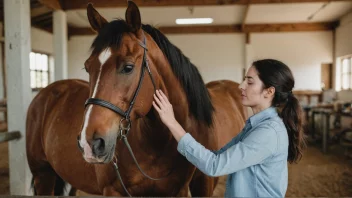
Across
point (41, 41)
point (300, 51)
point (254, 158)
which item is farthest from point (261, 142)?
point (300, 51)

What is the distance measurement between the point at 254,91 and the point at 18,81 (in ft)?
6.63

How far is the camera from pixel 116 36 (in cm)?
113

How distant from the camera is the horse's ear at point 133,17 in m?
1.15

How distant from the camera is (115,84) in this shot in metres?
1.08

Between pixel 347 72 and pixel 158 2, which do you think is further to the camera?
pixel 347 72

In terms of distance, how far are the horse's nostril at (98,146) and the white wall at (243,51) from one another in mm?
9819

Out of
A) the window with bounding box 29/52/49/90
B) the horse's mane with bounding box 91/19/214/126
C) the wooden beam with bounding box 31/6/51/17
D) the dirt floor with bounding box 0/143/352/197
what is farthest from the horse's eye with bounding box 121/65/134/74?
the window with bounding box 29/52/49/90

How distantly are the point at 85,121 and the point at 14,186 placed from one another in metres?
1.92

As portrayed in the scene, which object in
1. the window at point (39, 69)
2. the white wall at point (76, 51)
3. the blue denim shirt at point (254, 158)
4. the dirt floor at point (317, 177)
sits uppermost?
the white wall at point (76, 51)

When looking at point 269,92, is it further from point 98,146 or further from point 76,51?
point 76,51

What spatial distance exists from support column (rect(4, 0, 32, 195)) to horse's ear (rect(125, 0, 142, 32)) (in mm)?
1507

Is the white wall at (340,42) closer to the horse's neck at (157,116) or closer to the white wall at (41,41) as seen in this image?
the horse's neck at (157,116)

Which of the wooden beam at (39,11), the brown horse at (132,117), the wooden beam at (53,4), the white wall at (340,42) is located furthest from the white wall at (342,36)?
the wooden beam at (39,11)

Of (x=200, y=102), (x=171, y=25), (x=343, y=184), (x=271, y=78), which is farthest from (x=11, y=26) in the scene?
(x=171, y=25)
